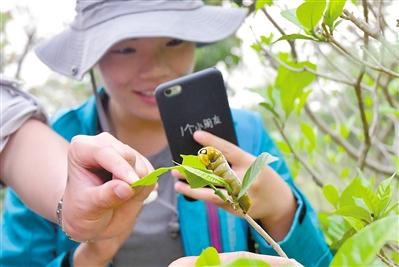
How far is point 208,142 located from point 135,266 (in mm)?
384

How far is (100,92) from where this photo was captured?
4.30 feet

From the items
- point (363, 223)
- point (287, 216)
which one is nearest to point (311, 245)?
point (287, 216)

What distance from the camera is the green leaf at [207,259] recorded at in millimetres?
383

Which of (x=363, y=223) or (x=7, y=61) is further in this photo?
(x=7, y=61)

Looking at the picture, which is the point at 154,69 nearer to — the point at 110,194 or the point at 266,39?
the point at 266,39

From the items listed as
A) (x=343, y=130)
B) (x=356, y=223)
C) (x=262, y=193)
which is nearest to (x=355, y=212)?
(x=356, y=223)

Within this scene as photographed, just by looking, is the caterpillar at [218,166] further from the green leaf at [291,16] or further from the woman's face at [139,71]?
the woman's face at [139,71]

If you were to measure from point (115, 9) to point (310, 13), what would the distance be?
1.96 feet

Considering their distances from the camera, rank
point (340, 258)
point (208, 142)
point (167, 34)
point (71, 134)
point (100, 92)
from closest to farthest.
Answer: point (340, 258) < point (208, 142) < point (167, 34) < point (71, 134) < point (100, 92)

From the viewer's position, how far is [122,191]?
23.0 inches

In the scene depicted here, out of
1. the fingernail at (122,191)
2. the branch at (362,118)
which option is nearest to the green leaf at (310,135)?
the branch at (362,118)

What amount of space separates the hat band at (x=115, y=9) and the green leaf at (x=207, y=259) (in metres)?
0.80

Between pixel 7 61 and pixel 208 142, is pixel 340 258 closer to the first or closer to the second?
pixel 208 142

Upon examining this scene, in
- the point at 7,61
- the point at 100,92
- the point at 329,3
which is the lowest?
the point at 7,61
